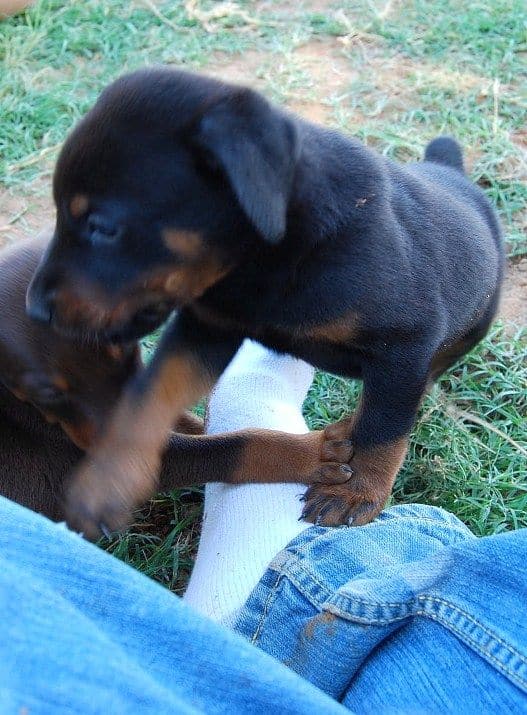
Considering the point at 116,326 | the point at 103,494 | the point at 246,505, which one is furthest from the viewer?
the point at 246,505

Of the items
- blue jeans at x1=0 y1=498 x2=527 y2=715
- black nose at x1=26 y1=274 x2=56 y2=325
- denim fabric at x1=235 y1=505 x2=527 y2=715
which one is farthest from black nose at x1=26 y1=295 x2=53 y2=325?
denim fabric at x1=235 y1=505 x2=527 y2=715

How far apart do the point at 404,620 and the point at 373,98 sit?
3.49m

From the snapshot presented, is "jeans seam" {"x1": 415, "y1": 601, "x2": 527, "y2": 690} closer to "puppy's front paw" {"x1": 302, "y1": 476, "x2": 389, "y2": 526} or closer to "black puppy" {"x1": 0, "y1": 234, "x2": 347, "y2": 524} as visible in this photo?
"puppy's front paw" {"x1": 302, "y1": 476, "x2": 389, "y2": 526}

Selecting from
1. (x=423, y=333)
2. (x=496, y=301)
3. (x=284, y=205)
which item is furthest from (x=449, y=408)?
(x=284, y=205)

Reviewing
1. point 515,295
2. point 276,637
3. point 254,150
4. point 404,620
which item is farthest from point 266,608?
point 515,295

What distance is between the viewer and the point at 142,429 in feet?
8.16

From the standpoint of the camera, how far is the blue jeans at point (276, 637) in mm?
1194

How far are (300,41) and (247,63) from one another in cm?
38

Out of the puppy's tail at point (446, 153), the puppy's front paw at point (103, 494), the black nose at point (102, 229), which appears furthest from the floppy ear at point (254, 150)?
the puppy's tail at point (446, 153)

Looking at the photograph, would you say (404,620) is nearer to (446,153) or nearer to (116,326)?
(116,326)

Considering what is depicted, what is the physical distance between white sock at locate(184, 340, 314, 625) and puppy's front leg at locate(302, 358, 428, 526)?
0.34 ft

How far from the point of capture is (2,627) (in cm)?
121

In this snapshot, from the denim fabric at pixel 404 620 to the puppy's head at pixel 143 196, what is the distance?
32.2 inches

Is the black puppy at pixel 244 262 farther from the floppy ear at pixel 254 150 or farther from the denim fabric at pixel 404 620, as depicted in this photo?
the denim fabric at pixel 404 620
